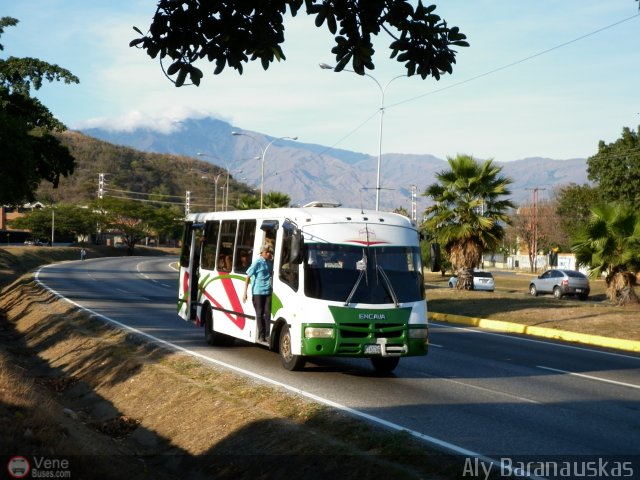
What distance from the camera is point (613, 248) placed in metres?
28.4

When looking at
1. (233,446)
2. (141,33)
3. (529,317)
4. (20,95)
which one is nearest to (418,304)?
(233,446)

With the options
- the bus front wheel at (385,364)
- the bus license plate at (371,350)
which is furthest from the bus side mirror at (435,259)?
the bus license plate at (371,350)

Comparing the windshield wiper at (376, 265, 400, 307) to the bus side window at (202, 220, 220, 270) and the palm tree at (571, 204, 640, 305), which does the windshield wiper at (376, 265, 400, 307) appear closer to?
the bus side window at (202, 220, 220, 270)

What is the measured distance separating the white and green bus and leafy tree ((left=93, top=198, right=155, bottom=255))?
115m

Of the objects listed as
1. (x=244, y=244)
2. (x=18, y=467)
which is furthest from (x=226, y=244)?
(x=18, y=467)

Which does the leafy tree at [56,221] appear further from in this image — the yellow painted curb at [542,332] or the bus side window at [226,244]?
the bus side window at [226,244]

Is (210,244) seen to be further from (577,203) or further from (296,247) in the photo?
(577,203)

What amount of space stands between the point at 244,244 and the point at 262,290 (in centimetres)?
196

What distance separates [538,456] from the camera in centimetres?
901

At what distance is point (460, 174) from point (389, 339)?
2132cm

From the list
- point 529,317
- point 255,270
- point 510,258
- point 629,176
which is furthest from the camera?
point 510,258

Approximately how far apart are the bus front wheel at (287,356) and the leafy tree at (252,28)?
7194 millimetres

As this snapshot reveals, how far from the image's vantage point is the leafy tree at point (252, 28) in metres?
8.05

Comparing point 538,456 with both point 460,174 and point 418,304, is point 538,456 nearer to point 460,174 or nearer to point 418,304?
point 418,304
